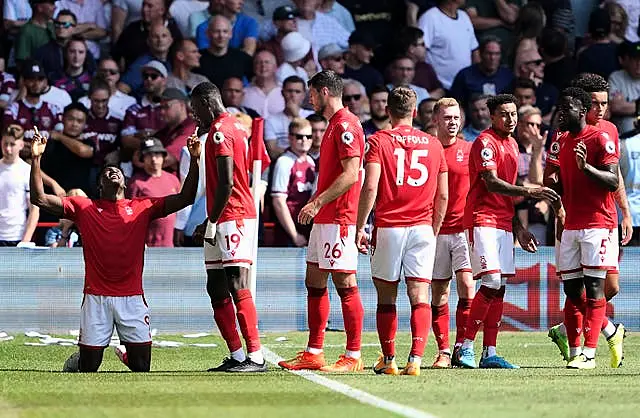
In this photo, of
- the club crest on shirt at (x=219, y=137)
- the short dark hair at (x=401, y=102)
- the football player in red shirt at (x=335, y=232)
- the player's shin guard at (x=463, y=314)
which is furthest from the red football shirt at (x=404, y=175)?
the player's shin guard at (x=463, y=314)

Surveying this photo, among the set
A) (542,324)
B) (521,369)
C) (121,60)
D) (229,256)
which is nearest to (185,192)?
(229,256)

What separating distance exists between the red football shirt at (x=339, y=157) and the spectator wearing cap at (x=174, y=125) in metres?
7.07

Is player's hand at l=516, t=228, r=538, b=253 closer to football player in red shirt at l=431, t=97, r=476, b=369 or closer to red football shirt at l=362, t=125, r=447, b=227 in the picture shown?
football player in red shirt at l=431, t=97, r=476, b=369

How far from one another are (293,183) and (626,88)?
5.72m

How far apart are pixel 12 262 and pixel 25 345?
6.66 ft

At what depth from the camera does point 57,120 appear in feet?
63.6

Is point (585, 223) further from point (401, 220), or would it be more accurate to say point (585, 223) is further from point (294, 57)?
point (294, 57)

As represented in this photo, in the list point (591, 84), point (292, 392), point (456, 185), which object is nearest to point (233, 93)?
point (456, 185)

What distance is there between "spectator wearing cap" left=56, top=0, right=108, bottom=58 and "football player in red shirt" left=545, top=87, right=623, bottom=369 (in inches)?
382

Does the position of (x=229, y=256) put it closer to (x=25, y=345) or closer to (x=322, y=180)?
(x=322, y=180)

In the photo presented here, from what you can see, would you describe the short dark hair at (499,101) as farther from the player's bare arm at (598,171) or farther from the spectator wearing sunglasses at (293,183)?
the spectator wearing sunglasses at (293,183)

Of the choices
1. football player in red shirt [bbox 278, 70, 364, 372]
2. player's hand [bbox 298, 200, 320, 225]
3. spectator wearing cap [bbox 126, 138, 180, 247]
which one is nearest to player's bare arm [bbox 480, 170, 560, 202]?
football player in red shirt [bbox 278, 70, 364, 372]

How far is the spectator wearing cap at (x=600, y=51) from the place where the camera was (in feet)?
70.8

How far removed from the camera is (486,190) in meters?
12.9
